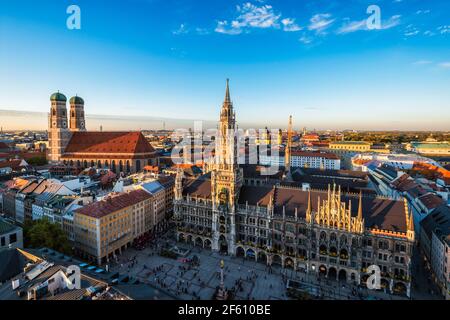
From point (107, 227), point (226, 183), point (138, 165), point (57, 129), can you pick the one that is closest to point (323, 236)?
point (226, 183)

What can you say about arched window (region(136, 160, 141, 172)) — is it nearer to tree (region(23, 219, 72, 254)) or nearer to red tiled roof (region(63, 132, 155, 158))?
red tiled roof (region(63, 132, 155, 158))

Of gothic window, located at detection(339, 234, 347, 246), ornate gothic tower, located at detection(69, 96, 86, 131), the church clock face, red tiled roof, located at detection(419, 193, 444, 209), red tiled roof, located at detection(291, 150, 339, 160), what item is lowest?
gothic window, located at detection(339, 234, 347, 246)

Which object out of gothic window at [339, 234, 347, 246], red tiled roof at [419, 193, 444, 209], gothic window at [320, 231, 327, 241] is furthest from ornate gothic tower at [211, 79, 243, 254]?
red tiled roof at [419, 193, 444, 209]

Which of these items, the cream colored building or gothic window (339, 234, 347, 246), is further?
the cream colored building

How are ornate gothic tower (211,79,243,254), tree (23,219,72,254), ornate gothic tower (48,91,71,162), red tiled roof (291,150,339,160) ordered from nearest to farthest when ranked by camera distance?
tree (23,219,72,254)
ornate gothic tower (211,79,243,254)
ornate gothic tower (48,91,71,162)
red tiled roof (291,150,339,160)

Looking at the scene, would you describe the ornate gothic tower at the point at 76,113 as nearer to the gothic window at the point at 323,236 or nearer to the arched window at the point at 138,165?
the arched window at the point at 138,165

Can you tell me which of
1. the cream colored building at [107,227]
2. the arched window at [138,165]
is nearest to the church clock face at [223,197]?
the cream colored building at [107,227]

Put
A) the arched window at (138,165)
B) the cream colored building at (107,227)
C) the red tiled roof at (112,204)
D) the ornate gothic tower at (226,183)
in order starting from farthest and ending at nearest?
the arched window at (138,165) → the ornate gothic tower at (226,183) → the red tiled roof at (112,204) → the cream colored building at (107,227)

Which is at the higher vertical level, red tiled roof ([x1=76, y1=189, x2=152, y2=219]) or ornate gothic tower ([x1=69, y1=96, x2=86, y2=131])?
ornate gothic tower ([x1=69, y1=96, x2=86, y2=131])
